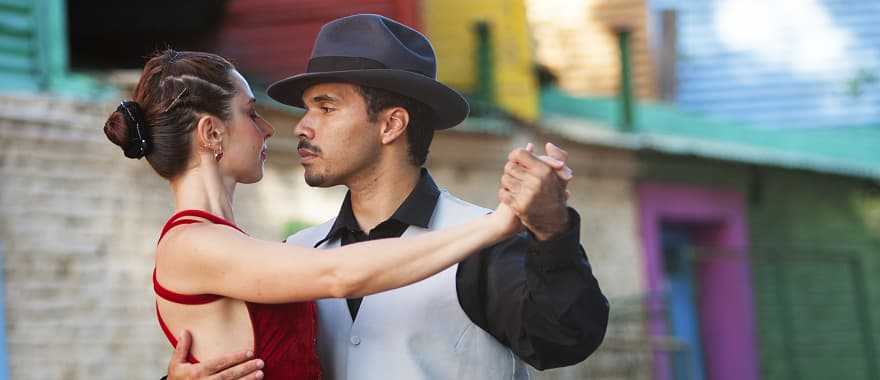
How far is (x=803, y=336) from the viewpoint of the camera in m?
12.5

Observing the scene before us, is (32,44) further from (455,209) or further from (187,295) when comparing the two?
(187,295)

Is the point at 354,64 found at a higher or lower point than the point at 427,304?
higher

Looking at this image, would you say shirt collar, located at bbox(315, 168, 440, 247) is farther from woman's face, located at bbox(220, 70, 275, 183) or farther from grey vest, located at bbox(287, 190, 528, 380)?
woman's face, located at bbox(220, 70, 275, 183)

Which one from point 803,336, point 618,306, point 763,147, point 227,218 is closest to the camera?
point 227,218

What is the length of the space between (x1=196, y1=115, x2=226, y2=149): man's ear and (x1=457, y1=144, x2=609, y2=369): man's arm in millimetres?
662

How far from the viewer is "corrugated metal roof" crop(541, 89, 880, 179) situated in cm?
1198

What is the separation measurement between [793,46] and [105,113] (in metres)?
9.28

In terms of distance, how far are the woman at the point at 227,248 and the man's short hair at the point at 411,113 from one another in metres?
0.31

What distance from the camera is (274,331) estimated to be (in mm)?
3506

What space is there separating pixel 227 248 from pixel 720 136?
1083 centimetres

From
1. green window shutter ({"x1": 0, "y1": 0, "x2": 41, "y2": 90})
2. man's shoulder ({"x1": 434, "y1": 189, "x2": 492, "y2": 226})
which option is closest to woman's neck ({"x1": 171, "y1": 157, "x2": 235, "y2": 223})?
man's shoulder ({"x1": 434, "y1": 189, "x2": 492, "y2": 226})

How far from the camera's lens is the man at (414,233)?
337 cm

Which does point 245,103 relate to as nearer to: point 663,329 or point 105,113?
point 105,113

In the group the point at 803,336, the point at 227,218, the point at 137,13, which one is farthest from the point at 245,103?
the point at 803,336
